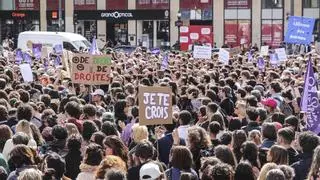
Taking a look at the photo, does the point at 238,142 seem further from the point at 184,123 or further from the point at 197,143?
the point at 184,123

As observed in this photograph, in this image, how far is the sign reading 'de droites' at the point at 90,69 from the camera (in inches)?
645

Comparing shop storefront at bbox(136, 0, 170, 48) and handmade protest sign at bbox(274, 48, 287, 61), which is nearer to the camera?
handmade protest sign at bbox(274, 48, 287, 61)

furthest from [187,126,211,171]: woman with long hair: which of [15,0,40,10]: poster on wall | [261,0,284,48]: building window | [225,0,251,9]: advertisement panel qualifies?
[15,0,40,10]: poster on wall

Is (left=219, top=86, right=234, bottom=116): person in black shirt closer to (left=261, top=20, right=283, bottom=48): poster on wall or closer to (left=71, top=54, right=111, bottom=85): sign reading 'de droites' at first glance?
(left=71, top=54, right=111, bottom=85): sign reading 'de droites'

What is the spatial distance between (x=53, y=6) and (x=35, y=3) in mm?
1935

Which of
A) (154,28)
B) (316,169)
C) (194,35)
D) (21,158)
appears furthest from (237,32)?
(316,169)

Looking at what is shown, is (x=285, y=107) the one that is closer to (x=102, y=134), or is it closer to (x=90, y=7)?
(x=102, y=134)

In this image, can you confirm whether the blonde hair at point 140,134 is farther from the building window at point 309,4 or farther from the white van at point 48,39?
the building window at point 309,4

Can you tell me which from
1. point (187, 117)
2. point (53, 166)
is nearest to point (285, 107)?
point (187, 117)

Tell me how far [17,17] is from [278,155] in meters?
59.9

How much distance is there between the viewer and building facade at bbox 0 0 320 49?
195 ft

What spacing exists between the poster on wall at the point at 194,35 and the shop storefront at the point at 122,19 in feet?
12.0

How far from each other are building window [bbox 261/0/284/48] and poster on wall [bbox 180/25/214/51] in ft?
13.5

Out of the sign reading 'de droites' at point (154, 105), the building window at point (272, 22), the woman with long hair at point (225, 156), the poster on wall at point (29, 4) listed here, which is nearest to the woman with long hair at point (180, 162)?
the woman with long hair at point (225, 156)
